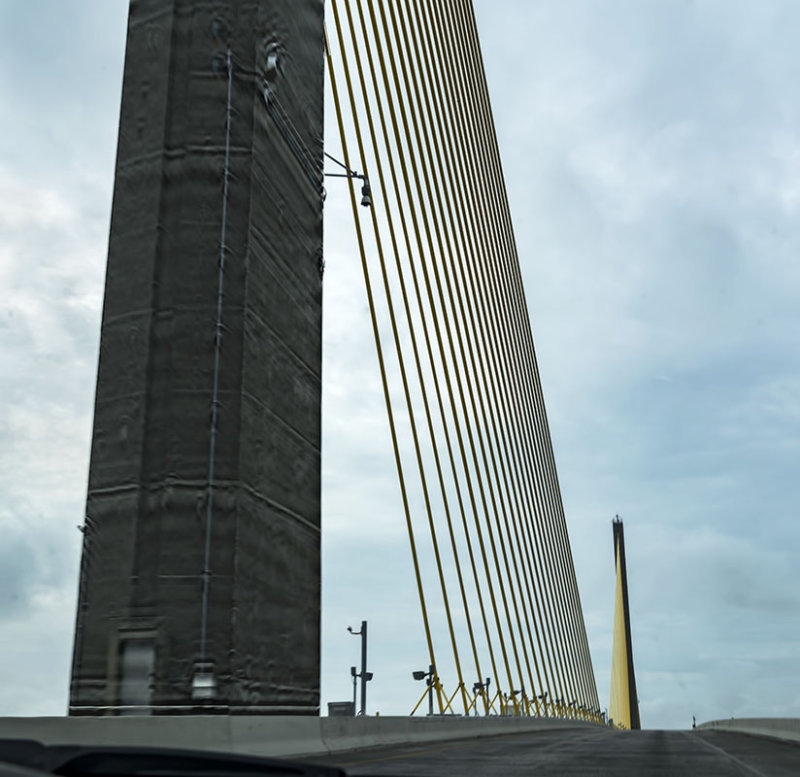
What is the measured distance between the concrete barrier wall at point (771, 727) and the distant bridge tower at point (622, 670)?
45.4 metres

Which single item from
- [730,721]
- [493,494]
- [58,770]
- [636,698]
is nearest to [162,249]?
[58,770]

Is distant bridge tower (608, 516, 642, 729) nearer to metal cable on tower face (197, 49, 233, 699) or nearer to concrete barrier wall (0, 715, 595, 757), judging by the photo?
concrete barrier wall (0, 715, 595, 757)

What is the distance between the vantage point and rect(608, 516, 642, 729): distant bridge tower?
3305 inches

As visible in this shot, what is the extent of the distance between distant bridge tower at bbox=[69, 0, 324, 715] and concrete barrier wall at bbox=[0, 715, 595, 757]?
547 millimetres

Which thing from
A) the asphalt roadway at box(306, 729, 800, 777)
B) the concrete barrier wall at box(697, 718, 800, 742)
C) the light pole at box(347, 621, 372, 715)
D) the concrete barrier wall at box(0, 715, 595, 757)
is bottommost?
the asphalt roadway at box(306, 729, 800, 777)

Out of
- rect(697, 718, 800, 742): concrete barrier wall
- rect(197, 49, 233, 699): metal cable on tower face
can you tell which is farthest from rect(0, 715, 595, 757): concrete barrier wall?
rect(697, 718, 800, 742): concrete barrier wall

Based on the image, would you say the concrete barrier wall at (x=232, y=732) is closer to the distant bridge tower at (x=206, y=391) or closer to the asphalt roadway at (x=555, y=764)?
the asphalt roadway at (x=555, y=764)

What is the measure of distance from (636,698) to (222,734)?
3285 inches

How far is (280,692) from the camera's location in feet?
40.4

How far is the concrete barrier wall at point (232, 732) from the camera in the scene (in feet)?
24.6

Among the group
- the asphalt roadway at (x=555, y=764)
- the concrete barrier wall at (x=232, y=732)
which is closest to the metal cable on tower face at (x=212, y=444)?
the concrete barrier wall at (x=232, y=732)

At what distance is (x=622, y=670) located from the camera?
84.4 meters

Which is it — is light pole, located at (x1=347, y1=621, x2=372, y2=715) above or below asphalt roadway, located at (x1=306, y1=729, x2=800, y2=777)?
above

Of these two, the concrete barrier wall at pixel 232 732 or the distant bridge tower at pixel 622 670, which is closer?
the concrete barrier wall at pixel 232 732
